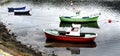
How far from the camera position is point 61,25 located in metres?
49.7

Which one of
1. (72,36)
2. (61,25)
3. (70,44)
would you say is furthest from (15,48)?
(61,25)

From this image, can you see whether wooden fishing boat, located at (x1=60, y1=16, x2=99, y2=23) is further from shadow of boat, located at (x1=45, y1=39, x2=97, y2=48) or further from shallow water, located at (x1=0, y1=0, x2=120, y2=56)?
shadow of boat, located at (x1=45, y1=39, x2=97, y2=48)

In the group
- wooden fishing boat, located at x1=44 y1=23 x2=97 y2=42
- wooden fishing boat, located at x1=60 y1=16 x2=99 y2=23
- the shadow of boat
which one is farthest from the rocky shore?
wooden fishing boat, located at x1=60 y1=16 x2=99 y2=23

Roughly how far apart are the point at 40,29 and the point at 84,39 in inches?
400

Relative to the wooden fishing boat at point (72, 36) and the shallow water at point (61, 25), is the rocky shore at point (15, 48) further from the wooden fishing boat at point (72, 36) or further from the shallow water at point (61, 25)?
the wooden fishing boat at point (72, 36)

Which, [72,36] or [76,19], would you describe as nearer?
[72,36]

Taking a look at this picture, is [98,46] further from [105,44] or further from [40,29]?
[40,29]

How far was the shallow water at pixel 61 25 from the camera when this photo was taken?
33.7m

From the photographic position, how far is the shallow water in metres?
33.7

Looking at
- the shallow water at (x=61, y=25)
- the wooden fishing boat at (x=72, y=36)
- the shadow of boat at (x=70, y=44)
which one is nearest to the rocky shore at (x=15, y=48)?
the shallow water at (x=61, y=25)

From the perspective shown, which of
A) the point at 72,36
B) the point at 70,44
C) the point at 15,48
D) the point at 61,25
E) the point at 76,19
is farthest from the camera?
the point at 76,19

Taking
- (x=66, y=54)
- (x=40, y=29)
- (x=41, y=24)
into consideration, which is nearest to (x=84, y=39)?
(x=66, y=54)

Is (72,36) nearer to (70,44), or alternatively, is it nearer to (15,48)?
(70,44)

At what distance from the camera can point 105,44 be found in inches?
1398
